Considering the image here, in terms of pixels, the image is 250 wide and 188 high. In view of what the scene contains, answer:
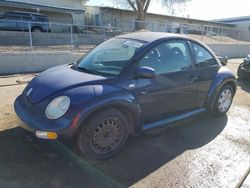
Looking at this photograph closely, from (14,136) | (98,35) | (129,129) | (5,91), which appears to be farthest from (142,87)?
(98,35)

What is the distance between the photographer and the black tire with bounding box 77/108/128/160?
2867 mm

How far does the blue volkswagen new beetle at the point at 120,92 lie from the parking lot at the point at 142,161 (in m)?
0.26

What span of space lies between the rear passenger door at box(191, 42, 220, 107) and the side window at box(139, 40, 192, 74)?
9.4 inches

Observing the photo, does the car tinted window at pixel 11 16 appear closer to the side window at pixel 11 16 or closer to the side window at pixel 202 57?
the side window at pixel 11 16

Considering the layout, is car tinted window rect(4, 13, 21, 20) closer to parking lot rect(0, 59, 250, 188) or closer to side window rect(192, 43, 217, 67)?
parking lot rect(0, 59, 250, 188)

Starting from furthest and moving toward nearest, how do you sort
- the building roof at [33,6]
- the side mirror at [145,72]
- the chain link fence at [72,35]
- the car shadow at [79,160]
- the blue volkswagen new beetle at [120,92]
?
1. the building roof at [33,6]
2. the chain link fence at [72,35]
3. the side mirror at [145,72]
4. the blue volkswagen new beetle at [120,92]
5. the car shadow at [79,160]

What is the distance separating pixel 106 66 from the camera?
346cm

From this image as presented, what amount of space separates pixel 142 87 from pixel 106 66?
64 cm

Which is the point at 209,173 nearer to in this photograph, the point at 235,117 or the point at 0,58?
the point at 235,117

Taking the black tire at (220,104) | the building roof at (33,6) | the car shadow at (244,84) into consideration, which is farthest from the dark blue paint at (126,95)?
the building roof at (33,6)

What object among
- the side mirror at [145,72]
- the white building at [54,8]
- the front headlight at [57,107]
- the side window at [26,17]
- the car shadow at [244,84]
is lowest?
the car shadow at [244,84]

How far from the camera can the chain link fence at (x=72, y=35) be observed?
1127 cm

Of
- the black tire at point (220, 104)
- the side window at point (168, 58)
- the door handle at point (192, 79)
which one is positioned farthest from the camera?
the black tire at point (220, 104)

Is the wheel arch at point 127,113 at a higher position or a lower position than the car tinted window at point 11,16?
lower
